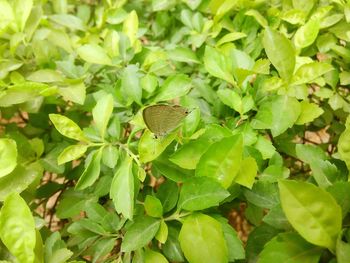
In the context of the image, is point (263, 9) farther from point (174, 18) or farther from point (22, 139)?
point (22, 139)

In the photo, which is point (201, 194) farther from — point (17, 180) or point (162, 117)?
point (17, 180)

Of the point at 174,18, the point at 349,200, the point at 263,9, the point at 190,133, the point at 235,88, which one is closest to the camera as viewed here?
the point at 349,200

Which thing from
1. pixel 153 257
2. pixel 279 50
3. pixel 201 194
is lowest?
pixel 153 257

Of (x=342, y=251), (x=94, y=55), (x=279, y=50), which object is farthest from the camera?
(x=94, y=55)

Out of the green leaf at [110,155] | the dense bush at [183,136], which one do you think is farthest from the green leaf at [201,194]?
the green leaf at [110,155]

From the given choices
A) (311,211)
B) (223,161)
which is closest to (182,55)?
(223,161)

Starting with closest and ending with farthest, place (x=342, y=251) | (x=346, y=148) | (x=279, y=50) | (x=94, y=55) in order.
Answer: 1. (x=342, y=251)
2. (x=346, y=148)
3. (x=279, y=50)
4. (x=94, y=55)

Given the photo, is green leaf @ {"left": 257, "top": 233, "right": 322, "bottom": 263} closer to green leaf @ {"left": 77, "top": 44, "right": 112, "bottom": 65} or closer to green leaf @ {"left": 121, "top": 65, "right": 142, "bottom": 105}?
green leaf @ {"left": 121, "top": 65, "right": 142, "bottom": 105}

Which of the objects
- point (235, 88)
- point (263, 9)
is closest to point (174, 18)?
point (263, 9)

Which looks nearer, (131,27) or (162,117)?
(162,117)
